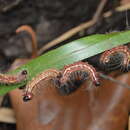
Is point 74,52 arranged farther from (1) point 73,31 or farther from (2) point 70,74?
(1) point 73,31

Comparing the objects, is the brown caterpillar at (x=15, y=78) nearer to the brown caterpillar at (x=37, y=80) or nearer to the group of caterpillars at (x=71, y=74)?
the group of caterpillars at (x=71, y=74)

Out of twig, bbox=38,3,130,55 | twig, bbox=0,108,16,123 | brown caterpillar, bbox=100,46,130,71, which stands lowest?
twig, bbox=0,108,16,123

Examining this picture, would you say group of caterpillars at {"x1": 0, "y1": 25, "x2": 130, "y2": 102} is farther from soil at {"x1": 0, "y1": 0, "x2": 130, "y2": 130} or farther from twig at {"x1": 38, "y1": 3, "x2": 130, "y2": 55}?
soil at {"x1": 0, "y1": 0, "x2": 130, "y2": 130}

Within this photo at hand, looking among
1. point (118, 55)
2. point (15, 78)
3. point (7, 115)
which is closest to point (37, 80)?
point (15, 78)

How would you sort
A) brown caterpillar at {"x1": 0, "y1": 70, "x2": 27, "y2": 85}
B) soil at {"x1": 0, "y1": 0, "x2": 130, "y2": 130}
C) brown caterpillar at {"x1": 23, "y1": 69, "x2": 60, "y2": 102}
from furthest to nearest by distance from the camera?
soil at {"x1": 0, "y1": 0, "x2": 130, "y2": 130} → brown caterpillar at {"x1": 0, "y1": 70, "x2": 27, "y2": 85} → brown caterpillar at {"x1": 23, "y1": 69, "x2": 60, "y2": 102}

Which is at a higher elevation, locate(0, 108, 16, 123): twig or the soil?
the soil

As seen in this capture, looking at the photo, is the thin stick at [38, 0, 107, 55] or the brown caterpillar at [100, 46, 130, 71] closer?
the brown caterpillar at [100, 46, 130, 71]

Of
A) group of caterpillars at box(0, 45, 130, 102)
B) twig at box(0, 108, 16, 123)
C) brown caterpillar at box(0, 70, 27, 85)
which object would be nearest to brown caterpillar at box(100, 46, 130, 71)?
group of caterpillars at box(0, 45, 130, 102)
